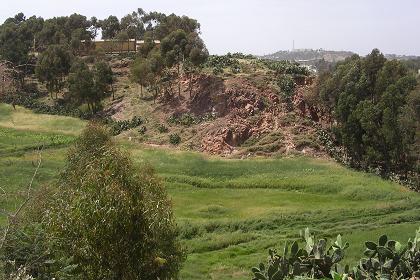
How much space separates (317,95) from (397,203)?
2335cm

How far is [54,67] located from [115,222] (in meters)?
61.9

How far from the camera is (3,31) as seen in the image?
8631 centimetres

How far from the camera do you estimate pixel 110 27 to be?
98688 mm

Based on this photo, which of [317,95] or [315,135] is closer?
[315,135]

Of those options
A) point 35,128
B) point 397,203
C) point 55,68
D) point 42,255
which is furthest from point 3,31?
point 42,255

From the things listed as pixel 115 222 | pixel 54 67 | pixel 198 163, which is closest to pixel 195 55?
pixel 198 163

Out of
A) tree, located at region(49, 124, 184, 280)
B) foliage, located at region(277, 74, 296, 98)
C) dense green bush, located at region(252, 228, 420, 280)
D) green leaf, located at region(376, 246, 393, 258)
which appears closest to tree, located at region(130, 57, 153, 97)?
A: foliage, located at region(277, 74, 296, 98)

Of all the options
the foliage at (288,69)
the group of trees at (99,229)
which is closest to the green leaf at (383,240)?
the group of trees at (99,229)

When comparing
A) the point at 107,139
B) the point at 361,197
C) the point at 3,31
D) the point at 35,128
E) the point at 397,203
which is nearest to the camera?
the point at 107,139

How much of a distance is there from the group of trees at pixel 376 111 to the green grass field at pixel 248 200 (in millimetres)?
3497

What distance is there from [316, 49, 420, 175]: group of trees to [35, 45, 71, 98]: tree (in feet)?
123

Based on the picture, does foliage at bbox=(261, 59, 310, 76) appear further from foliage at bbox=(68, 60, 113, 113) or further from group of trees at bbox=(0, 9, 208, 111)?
foliage at bbox=(68, 60, 113, 113)

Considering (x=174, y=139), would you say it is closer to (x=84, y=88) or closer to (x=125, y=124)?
(x=125, y=124)

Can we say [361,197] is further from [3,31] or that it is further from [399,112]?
[3,31]
